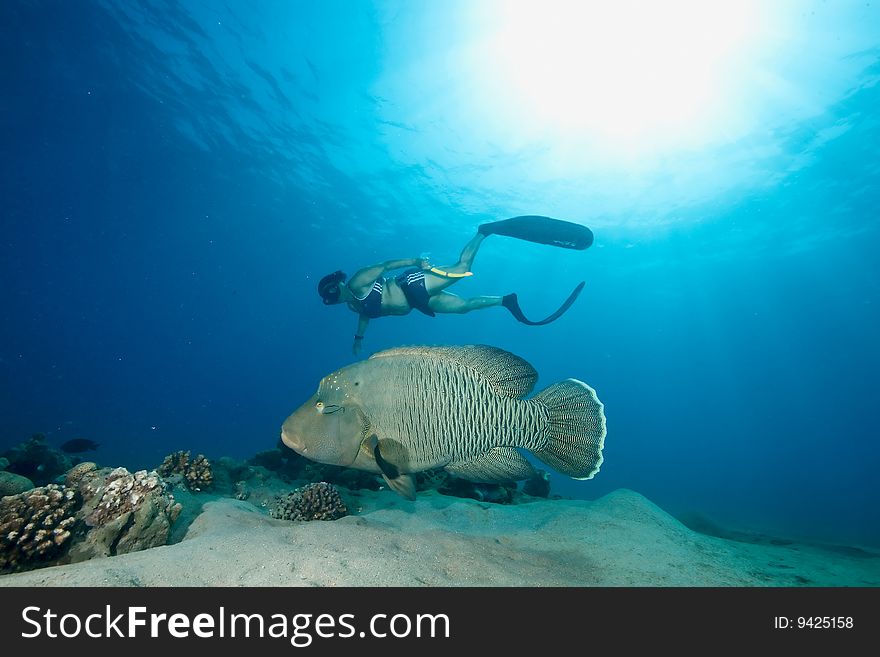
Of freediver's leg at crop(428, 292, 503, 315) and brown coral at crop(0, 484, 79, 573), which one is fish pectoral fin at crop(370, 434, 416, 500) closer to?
brown coral at crop(0, 484, 79, 573)

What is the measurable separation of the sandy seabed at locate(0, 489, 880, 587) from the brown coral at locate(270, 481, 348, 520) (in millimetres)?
402

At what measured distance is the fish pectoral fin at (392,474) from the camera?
126 inches

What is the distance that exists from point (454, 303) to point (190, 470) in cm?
638

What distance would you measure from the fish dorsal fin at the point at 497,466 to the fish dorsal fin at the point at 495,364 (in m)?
0.50

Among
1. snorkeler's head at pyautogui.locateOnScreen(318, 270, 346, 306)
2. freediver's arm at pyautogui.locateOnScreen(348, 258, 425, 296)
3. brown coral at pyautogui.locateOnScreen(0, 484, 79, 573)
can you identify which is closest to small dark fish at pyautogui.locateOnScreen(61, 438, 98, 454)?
snorkeler's head at pyautogui.locateOnScreen(318, 270, 346, 306)

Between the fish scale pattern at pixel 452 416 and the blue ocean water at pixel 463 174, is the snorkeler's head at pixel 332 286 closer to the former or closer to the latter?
the fish scale pattern at pixel 452 416

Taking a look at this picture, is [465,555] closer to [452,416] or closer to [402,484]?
[402,484]

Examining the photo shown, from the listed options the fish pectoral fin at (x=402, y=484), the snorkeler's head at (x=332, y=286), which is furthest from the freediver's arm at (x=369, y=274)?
the fish pectoral fin at (x=402, y=484)

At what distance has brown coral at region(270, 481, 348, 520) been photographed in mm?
4863

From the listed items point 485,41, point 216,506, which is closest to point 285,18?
point 485,41

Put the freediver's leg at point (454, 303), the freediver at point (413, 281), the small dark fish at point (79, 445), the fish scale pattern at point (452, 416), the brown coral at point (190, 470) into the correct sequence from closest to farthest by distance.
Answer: the fish scale pattern at point (452, 416) → the brown coral at point (190, 470) → the freediver at point (413, 281) → the freediver's leg at point (454, 303) → the small dark fish at point (79, 445)

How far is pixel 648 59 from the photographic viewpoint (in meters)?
17.5

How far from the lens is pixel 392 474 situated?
323 centimetres
